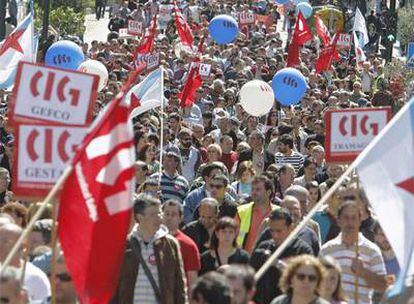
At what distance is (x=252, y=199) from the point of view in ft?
42.6

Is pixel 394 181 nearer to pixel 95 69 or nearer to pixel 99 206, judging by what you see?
pixel 99 206

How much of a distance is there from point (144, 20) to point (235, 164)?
2299cm

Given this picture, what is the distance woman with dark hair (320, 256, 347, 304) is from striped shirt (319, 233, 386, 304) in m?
0.94

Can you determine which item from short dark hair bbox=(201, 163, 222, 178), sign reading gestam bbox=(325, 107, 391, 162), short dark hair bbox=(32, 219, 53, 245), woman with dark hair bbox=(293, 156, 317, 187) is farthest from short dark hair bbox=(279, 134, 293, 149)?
short dark hair bbox=(32, 219, 53, 245)

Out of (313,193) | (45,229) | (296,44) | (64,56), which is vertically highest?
(296,44)

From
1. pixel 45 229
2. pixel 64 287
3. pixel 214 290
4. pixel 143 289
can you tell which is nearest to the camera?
pixel 214 290

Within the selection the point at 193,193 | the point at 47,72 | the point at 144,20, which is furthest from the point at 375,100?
the point at 144,20

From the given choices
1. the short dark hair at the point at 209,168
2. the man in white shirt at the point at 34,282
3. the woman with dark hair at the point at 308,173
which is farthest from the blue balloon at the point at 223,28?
the man in white shirt at the point at 34,282

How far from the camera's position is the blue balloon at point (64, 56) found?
2308 centimetres

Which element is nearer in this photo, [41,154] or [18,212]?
[41,154]

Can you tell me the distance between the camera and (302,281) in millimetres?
8875

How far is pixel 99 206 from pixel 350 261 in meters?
2.67

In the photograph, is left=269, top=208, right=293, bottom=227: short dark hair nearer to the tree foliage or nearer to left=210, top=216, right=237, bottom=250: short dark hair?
left=210, top=216, right=237, bottom=250: short dark hair

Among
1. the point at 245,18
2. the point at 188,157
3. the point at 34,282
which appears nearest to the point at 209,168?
the point at 188,157
